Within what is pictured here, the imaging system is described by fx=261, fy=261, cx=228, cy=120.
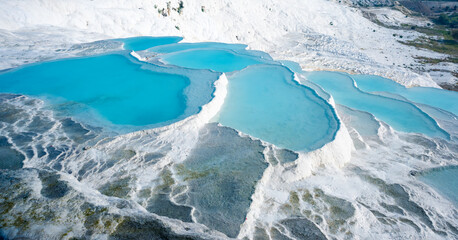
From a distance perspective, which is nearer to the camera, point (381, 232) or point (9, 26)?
point (381, 232)

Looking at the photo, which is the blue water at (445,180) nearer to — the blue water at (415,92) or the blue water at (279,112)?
the blue water at (279,112)

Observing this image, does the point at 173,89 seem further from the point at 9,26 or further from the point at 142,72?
the point at 9,26

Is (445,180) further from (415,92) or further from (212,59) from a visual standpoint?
(212,59)

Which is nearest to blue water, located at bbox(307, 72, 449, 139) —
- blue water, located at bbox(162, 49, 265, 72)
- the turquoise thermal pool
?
the turquoise thermal pool

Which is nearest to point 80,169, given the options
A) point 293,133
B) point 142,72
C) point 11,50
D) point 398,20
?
point 293,133

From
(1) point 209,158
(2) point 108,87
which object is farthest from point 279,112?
(2) point 108,87

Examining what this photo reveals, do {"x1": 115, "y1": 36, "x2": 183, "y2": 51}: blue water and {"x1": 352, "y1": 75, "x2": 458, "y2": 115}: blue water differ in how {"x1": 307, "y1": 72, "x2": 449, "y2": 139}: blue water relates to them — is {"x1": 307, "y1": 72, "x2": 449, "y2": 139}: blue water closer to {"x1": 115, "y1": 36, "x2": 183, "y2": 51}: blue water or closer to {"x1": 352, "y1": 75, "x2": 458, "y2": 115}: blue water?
{"x1": 352, "y1": 75, "x2": 458, "y2": 115}: blue water

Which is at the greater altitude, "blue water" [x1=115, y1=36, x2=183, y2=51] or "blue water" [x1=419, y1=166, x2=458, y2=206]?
"blue water" [x1=115, y1=36, x2=183, y2=51]
